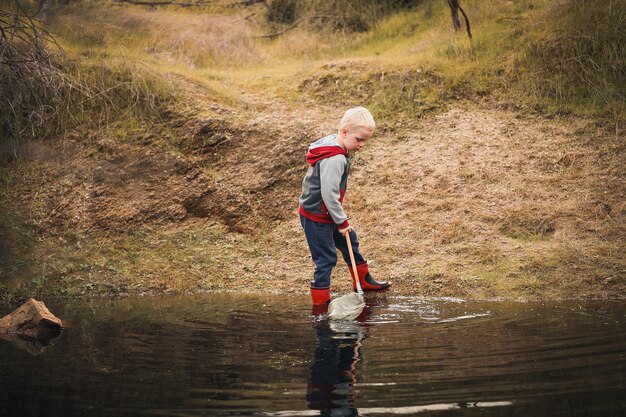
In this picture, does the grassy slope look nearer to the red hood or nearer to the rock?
the red hood

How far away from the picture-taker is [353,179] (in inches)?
327

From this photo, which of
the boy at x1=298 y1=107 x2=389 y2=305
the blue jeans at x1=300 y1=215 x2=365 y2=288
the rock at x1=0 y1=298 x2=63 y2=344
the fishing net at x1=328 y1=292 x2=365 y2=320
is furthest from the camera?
the blue jeans at x1=300 y1=215 x2=365 y2=288

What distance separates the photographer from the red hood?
548 cm

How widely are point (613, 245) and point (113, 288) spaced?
4630mm

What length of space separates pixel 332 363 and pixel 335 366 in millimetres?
76

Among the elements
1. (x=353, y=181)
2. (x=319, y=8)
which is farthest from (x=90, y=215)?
(x=319, y=8)

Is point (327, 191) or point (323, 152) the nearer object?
point (327, 191)

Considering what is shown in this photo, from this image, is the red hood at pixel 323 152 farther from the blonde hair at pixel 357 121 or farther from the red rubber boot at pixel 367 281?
the red rubber boot at pixel 367 281

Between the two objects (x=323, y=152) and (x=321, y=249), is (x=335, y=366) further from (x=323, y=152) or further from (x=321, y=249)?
(x=323, y=152)

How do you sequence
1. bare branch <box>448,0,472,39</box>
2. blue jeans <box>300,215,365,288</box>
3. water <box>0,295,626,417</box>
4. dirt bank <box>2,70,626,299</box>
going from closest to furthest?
water <box>0,295,626,417</box> < blue jeans <box>300,215,365,288</box> < dirt bank <box>2,70,626,299</box> < bare branch <box>448,0,472,39</box>

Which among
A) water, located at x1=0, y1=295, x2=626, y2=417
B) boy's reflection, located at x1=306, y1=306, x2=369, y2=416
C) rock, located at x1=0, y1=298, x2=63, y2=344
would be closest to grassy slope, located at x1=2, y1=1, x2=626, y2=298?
water, located at x1=0, y1=295, x2=626, y2=417

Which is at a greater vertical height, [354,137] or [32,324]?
[354,137]

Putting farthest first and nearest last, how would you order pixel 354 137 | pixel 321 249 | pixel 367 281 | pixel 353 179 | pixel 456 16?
pixel 456 16 < pixel 353 179 < pixel 367 281 < pixel 321 249 < pixel 354 137

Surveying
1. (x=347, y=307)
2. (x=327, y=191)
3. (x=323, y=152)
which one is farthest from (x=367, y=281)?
(x=323, y=152)
